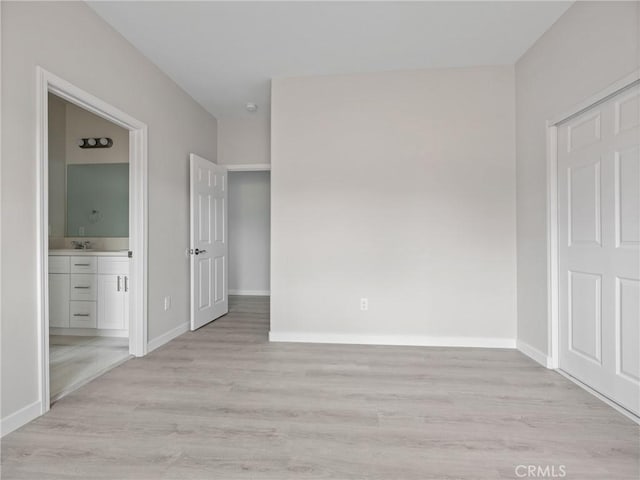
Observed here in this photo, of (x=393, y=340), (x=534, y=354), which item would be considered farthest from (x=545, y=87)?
(x=393, y=340)

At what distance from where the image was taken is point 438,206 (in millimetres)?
3256

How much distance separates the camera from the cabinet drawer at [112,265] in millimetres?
3377

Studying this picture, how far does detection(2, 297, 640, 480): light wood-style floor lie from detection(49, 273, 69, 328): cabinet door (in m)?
1.26

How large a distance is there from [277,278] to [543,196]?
2.51 meters

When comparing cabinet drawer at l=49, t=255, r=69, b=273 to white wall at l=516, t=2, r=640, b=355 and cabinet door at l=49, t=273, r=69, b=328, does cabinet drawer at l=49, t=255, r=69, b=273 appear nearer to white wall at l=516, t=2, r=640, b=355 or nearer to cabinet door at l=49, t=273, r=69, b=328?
cabinet door at l=49, t=273, r=69, b=328

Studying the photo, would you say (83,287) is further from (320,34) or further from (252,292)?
(320,34)

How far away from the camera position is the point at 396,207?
330 cm

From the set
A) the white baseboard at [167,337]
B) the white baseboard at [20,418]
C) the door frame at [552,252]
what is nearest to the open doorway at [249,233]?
the white baseboard at [167,337]

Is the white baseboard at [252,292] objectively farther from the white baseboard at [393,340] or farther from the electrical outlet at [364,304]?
the electrical outlet at [364,304]

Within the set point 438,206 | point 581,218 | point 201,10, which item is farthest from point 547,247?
point 201,10

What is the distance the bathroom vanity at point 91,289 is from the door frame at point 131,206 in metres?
0.55

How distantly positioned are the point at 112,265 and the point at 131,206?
84 centimetres

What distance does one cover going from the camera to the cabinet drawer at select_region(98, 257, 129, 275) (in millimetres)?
3377

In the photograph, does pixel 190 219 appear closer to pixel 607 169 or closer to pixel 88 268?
pixel 88 268
